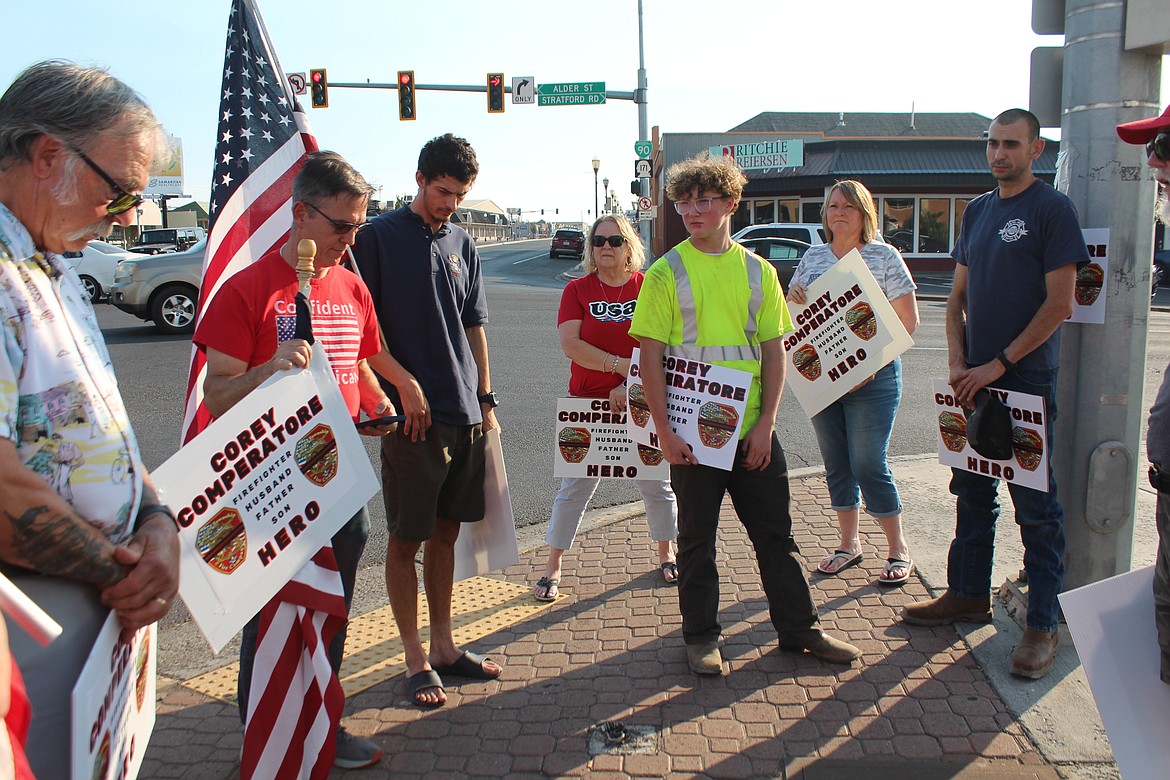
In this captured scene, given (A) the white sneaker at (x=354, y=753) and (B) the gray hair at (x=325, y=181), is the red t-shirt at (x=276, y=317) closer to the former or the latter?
(B) the gray hair at (x=325, y=181)

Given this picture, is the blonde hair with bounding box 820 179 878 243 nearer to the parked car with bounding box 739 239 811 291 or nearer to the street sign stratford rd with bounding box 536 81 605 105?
the parked car with bounding box 739 239 811 291

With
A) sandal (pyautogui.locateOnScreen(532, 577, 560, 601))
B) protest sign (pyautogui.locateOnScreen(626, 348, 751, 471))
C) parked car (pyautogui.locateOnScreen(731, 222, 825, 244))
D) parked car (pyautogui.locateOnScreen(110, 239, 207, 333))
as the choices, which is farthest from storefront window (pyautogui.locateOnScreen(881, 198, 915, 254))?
protest sign (pyautogui.locateOnScreen(626, 348, 751, 471))

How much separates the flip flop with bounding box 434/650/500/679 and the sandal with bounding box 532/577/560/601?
0.79 meters

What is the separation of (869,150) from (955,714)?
34073mm

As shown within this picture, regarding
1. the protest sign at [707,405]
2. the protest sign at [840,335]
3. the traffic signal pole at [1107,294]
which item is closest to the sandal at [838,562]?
the protest sign at [840,335]

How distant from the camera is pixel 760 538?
3760 millimetres

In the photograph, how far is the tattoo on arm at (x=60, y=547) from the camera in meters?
1.65

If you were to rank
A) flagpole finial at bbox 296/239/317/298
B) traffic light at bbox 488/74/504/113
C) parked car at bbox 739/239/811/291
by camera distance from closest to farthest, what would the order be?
1. flagpole finial at bbox 296/239/317/298
2. parked car at bbox 739/239/811/291
3. traffic light at bbox 488/74/504/113

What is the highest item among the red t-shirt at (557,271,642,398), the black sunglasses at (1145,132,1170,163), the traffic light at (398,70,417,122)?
the traffic light at (398,70,417,122)

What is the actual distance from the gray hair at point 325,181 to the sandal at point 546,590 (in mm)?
2337

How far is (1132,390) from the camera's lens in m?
3.71

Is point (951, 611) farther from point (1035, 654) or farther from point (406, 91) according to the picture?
point (406, 91)

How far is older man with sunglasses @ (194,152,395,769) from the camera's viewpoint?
8.74 ft

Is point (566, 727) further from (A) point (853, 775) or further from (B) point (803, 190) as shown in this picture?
(B) point (803, 190)
